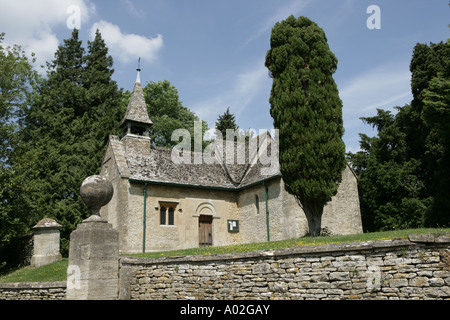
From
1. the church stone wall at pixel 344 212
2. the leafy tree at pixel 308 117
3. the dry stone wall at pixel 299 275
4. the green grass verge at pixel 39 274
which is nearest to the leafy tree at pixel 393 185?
the church stone wall at pixel 344 212

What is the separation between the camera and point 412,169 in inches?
1045

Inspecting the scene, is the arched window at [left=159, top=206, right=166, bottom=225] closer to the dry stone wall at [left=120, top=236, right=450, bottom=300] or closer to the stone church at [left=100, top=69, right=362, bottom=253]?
the stone church at [left=100, top=69, right=362, bottom=253]

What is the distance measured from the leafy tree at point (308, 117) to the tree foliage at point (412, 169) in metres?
9.52

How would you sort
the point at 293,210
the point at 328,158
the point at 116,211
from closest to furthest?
the point at 328,158 → the point at 293,210 → the point at 116,211

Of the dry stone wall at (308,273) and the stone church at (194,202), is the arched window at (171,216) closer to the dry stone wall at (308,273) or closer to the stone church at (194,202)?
the stone church at (194,202)

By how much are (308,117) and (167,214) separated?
1116 cm

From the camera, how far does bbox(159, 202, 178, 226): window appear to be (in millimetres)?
23062

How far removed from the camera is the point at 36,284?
36.3ft

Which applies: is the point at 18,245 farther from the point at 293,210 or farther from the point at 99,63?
the point at 99,63

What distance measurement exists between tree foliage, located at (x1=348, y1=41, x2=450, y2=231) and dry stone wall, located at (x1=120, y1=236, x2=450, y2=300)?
1827 centimetres

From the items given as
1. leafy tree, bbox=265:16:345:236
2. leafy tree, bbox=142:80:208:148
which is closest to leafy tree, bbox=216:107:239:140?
leafy tree, bbox=142:80:208:148

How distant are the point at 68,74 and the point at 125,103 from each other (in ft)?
21.0

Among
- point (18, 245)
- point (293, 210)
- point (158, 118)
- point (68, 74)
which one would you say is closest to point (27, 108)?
point (68, 74)

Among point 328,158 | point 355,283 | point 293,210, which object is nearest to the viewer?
point 355,283
